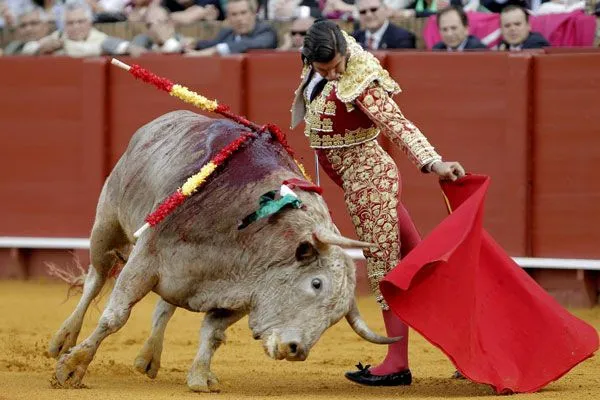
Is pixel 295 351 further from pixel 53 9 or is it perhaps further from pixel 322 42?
pixel 53 9

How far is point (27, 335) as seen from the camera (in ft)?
25.6

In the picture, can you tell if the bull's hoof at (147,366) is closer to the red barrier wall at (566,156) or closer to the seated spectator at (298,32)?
the red barrier wall at (566,156)

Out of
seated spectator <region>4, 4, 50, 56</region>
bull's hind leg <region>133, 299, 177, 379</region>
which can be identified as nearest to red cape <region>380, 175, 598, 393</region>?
bull's hind leg <region>133, 299, 177, 379</region>

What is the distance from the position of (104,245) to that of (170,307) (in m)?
0.38

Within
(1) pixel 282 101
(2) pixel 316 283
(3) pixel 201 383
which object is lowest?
(3) pixel 201 383

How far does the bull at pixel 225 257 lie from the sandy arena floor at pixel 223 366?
0.19 m

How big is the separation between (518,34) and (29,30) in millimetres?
3687

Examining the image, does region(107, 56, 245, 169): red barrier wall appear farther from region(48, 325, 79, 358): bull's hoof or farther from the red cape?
the red cape

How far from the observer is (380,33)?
9.01 meters

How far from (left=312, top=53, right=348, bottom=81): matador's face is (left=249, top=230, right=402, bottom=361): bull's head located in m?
0.61

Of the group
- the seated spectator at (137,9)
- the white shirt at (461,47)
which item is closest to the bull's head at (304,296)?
the white shirt at (461,47)

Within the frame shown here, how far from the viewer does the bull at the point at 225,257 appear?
5.28 meters

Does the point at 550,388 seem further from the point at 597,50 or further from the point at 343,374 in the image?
the point at 597,50

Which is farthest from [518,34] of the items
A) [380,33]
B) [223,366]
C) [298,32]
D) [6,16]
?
[6,16]
